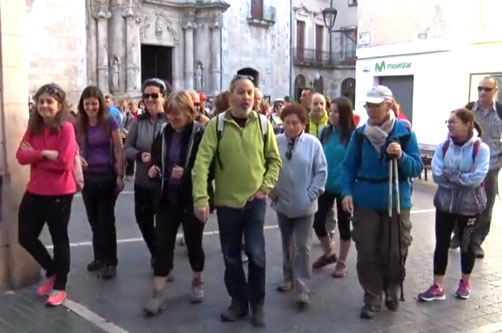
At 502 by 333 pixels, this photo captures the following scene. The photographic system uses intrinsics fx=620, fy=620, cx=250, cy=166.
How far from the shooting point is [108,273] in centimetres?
636

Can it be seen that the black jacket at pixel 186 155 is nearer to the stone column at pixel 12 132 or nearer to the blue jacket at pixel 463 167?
the stone column at pixel 12 132

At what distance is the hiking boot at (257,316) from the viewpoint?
16.4 ft

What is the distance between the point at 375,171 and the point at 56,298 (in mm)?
2982

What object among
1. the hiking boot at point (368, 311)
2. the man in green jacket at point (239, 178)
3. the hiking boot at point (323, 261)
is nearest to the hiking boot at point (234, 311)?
the man in green jacket at point (239, 178)

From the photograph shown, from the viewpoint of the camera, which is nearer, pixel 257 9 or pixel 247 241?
pixel 247 241

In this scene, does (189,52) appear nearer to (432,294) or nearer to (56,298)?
(56,298)

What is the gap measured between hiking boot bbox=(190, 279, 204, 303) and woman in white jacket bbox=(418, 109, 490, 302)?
203 cm

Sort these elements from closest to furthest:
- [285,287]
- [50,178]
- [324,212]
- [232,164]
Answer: [232,164] < [50,178] < [285,287] < [324,212]

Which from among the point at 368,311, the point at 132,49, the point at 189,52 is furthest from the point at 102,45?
the point at 368,311

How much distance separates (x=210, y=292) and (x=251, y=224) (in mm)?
1222

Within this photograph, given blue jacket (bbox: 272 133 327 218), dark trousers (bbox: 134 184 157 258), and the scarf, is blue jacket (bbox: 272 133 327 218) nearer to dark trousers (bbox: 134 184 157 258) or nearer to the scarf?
the scarf

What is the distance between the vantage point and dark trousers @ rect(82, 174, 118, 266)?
6254 mm

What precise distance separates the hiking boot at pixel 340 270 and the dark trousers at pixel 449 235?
1.05 meters

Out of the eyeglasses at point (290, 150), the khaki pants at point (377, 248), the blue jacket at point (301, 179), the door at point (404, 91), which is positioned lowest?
the khaki pants at point (377, 248)
